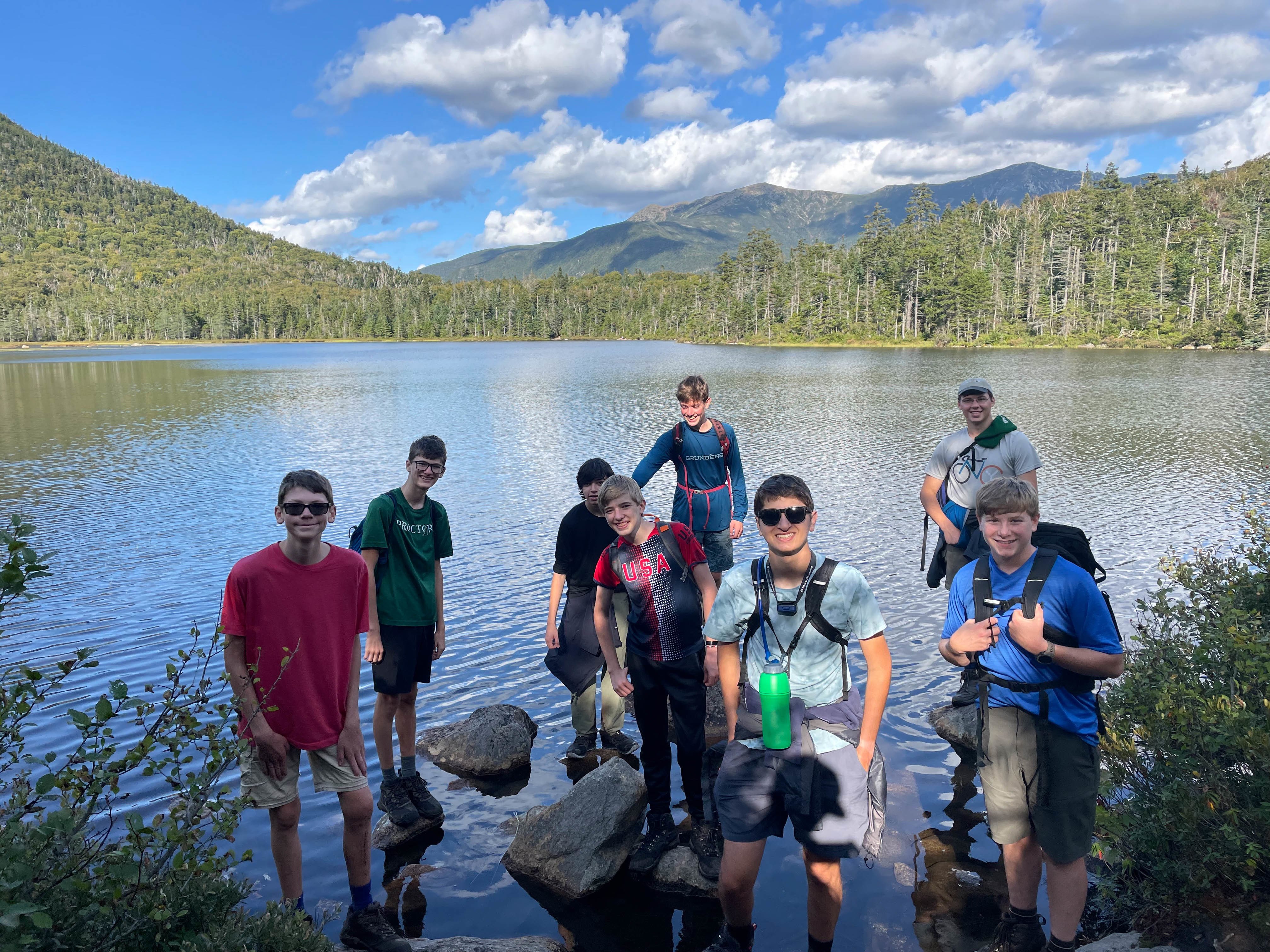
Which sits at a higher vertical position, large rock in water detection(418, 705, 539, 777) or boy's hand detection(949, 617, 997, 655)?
boy's hand detection(949, 617, 997, 655)

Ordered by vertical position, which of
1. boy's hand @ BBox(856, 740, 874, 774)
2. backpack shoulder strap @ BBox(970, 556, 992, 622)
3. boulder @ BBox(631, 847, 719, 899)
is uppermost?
backpack shoulder strap @ BBox(970, 556, 992, 622)

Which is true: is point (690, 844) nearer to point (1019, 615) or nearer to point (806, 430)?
point (1019, 615)

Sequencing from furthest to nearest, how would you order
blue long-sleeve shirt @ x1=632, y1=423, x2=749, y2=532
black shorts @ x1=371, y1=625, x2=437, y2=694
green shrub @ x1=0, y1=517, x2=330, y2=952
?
blue long-sleeve shirt @ x1=632, y1=423, x2=749, y2=532, black shorts @ x1=371, y1=625, x2=437, y2=694, green shrub @ x1=0, y1=517, x2=330, y2=952

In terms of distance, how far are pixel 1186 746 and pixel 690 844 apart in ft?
10.1

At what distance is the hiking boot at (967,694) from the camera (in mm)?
7395

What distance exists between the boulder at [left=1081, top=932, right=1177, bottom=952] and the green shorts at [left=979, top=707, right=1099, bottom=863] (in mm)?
706

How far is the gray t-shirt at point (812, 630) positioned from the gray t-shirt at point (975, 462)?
2921mm

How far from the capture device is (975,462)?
21.4 feet

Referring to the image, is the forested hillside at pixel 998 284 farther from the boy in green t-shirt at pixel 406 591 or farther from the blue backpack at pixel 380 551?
the blue backpack at pixel 380 551

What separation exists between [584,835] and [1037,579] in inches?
138

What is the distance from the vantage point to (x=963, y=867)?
5211 millimetres

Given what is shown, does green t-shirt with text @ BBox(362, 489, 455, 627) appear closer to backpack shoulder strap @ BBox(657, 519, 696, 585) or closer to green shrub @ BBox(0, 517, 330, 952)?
backpack shoulder strap @ BBox(657, 519, 696, 585)

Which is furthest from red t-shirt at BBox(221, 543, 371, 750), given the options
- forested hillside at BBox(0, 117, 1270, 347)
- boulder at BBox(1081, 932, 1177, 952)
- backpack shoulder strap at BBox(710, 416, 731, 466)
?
forested hillside at BBox(0, 117, 1270, 347)

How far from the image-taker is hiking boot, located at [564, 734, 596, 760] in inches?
282
